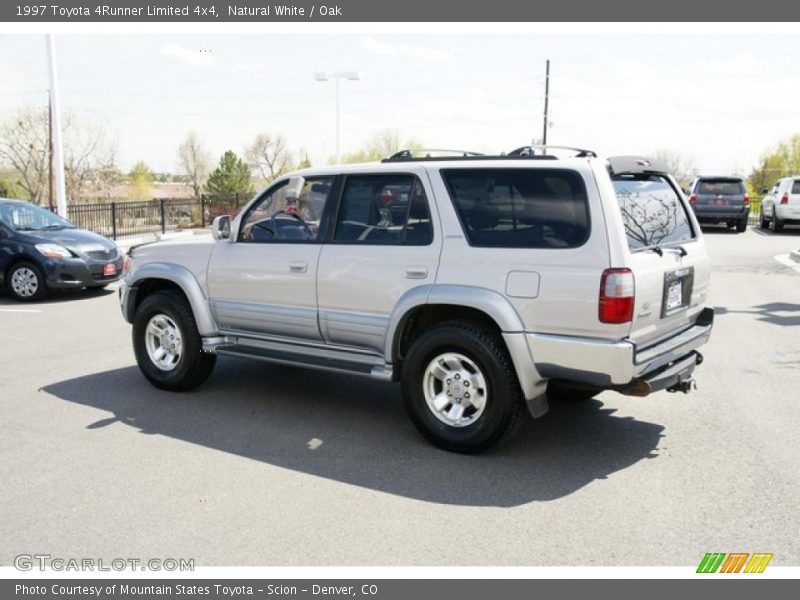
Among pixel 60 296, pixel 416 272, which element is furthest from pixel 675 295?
pixel 60 296

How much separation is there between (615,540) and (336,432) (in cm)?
234

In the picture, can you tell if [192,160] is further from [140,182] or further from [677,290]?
[677,290]

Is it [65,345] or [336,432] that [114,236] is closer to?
[65,345]

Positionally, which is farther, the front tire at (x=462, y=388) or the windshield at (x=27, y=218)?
the windshield at (x=27, y=218)

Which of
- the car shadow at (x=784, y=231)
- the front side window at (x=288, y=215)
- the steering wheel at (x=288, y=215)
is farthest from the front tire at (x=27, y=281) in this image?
the car shadow at (x=784, y=231)

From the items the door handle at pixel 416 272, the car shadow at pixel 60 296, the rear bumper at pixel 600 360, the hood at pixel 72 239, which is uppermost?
the door handle at pixel 416 272

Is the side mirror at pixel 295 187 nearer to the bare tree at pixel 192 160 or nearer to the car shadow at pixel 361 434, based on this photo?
the car shadow at pixel 361 434

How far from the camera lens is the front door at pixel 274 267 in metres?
5.69

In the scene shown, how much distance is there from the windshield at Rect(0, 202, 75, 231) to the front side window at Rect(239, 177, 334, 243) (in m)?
7.68

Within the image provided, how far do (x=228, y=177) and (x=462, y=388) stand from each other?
47.2 meters

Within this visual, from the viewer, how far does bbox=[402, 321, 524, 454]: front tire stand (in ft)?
15.6

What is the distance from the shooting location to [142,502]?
13.8 feet

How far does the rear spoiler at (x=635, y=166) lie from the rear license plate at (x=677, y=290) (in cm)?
76

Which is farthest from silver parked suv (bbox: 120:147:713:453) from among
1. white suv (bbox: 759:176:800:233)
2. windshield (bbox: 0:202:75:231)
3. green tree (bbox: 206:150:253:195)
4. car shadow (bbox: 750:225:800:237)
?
green tree (bbox: 206:150:253:195)
